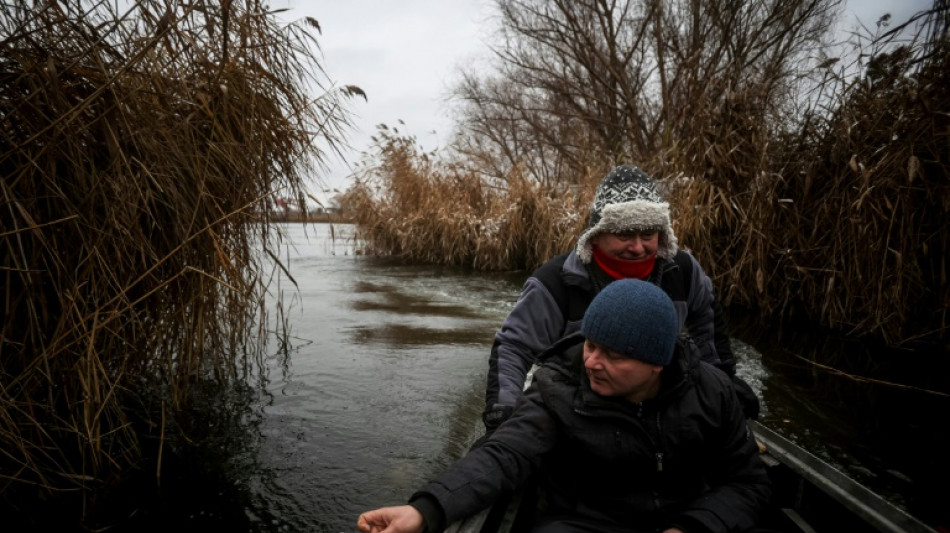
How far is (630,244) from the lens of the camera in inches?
92.7

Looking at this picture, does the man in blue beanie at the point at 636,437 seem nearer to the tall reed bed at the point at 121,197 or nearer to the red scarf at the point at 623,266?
the red scarf at the point at 623,266

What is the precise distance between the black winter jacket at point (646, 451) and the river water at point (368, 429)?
1.13 metres

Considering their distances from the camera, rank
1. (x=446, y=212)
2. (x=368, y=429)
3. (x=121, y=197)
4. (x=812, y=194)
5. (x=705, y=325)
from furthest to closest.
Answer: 1. (x=446, y=212)
2. (x=812, y=194)
3. (x=368, y=429)
4. (x=705, y=325)
5. (x=121, y=197)

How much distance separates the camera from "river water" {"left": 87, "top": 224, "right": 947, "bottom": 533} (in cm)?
246

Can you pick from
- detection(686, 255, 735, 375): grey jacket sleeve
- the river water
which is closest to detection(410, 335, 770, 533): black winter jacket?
detection(686, 255, 735, 375): grey jacket sleeve

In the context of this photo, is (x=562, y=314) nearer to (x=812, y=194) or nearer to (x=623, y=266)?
(x=623, y=266)

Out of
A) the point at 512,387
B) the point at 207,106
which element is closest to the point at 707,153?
the point at 512,387

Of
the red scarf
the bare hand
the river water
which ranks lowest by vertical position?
the river water

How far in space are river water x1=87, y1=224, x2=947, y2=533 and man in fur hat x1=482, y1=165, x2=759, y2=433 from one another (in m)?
0.93

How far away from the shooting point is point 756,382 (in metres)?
4.29

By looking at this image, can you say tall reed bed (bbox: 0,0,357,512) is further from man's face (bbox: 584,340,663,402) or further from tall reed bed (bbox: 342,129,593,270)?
tall reed bed (bbox: 342,129,593,270)

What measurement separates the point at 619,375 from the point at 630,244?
894 millimetres

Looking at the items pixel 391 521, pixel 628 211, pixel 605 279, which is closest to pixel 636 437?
pixel 391 521

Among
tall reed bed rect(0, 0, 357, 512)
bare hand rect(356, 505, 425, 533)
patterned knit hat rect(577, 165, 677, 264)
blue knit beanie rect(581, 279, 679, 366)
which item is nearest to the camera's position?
bare hand rect(356, 505, 425, 533)
